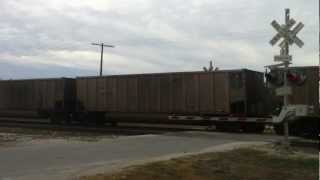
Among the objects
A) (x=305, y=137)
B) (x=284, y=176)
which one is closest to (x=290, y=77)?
(x=284, y=176)

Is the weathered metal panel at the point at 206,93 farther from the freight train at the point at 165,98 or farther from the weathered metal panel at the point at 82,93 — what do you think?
the weathered metal panel at the point at 82,93

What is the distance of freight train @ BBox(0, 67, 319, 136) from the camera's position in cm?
3338

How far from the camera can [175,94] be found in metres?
36.4

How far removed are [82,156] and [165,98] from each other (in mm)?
19844

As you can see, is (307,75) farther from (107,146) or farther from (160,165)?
(160,165)

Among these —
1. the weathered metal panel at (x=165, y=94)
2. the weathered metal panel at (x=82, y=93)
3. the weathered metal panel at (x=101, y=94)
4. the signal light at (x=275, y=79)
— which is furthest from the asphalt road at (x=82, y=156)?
the weathered metal panel at (x=82, y=93)

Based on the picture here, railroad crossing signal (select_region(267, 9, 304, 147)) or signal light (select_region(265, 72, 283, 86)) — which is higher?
railroad crossing signal (select_region(267, 9, 304, 147))

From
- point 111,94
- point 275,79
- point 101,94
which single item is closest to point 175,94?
point 111,94

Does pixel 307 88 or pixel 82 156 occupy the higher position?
pixel 307 88

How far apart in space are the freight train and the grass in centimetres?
1122

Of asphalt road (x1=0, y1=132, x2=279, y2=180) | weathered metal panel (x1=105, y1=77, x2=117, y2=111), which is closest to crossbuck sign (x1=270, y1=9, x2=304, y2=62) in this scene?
asphalt road (x1=0, y1=132, x2=279, y2=180)

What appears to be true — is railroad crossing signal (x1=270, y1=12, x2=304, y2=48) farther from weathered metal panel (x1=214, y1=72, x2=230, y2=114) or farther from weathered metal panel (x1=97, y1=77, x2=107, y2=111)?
weathered metal panel (x1=97, y1=77, x2=107, y2=111)

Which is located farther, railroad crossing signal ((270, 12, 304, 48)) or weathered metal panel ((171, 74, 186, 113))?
weathered metal panel ((171, 74, 186, 113))

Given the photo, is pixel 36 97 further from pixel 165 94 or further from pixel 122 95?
pixel 165 94
